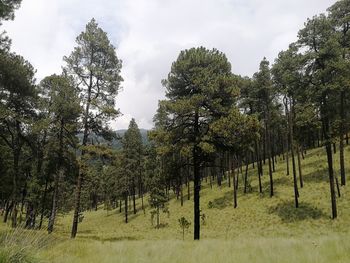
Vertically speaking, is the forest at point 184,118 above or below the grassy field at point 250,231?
above

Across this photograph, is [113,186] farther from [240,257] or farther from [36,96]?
[240,257]

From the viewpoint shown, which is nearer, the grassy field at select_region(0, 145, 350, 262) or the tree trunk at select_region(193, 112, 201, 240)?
the grassy field at select_region(0, 145, 350, 262)

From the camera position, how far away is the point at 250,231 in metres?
28.5

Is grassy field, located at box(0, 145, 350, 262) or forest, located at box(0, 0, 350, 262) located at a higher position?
forest, located at box(0, 0, 350, 262)

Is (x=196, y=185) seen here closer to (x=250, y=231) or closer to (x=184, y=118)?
(x=184, y=118)

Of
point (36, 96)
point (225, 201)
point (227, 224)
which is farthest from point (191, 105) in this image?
point (225, 201)

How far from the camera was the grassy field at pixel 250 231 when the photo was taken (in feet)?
28.0

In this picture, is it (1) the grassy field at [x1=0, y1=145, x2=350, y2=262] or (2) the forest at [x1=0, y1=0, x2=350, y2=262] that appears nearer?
(1) the grassy field at [x1=0, y1=145, x2=350, y2=262]

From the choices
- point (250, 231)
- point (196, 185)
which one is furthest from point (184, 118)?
point (250, 231)

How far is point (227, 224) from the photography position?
3369cm

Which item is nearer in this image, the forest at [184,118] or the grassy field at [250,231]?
the grassy field at [250,231]

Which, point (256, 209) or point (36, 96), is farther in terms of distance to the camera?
point (256, 209)

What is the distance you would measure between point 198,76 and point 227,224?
20.9 m

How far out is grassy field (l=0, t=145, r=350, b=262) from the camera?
28.0 ft
